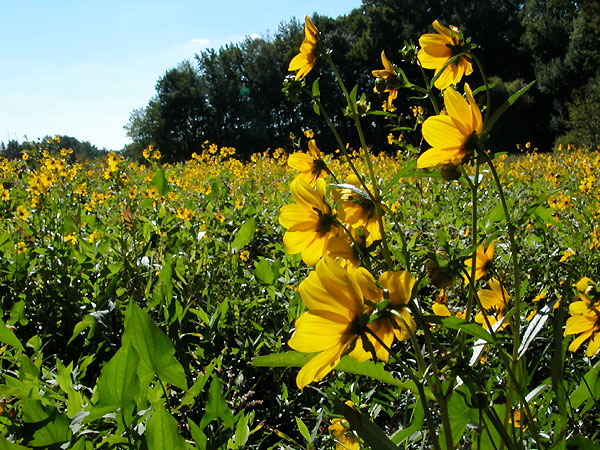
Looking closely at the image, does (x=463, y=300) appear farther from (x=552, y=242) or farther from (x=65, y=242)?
(x=65, y=242)

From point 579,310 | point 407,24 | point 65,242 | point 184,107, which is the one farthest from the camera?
point 184,107

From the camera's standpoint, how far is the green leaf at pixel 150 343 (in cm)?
93

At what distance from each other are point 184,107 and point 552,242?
32.6 metres

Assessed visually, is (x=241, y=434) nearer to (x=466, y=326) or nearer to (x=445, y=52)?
(x=466, y=326)

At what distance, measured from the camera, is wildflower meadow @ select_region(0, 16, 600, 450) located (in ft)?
2.11

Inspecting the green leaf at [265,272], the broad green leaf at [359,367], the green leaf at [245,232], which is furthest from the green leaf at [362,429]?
the green leaf at [245,232]

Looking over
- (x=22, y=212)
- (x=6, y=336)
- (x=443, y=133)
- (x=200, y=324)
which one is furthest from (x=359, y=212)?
(x=22, y=212)

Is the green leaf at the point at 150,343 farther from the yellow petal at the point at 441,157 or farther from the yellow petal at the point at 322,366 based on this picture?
the yellow petal at the point at 441,157

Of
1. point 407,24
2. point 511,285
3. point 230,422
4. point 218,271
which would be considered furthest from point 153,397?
point 407,24

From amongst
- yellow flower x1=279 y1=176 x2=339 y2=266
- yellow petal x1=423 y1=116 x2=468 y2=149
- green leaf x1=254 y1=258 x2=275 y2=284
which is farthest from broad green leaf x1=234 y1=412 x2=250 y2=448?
green leaf x1=254 y1=258 x2=275 y2=284

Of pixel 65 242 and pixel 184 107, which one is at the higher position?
pixel 184 107

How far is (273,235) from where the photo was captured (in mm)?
3502

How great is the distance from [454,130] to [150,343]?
699 mm

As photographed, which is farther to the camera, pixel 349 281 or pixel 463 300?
pixel 463 300
